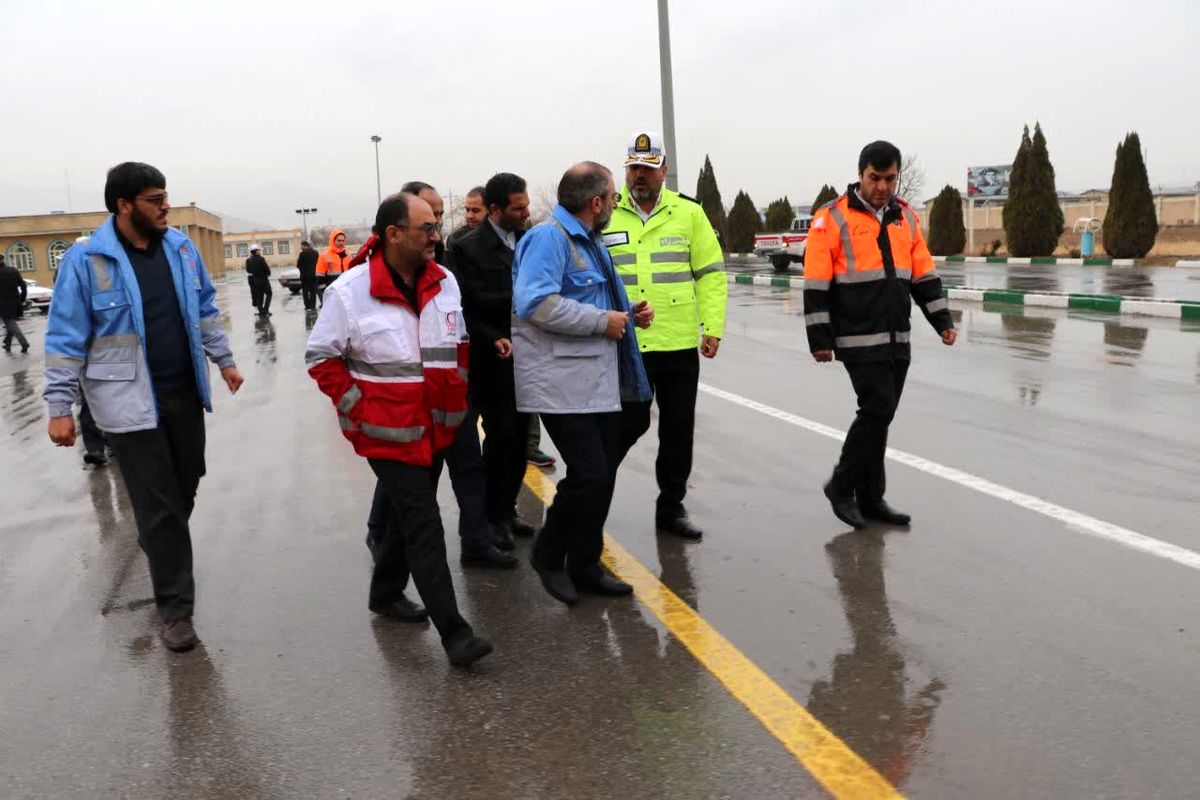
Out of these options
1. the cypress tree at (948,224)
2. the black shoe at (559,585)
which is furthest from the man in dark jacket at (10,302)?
the cypress tree at (948,224)

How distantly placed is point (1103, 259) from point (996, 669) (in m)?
A: 33.5

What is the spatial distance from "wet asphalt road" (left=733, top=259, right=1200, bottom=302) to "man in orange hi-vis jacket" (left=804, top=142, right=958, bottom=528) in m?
15.4

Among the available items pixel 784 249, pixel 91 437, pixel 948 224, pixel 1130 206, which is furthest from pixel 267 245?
pixel 91 437

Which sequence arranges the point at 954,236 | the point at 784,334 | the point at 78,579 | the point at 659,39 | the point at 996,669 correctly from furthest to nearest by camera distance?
the point at 954,236, the point at 659,39, the point at 784,334, the point at 78,579, the point at 996,669

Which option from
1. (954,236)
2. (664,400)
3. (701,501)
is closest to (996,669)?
(664,400)

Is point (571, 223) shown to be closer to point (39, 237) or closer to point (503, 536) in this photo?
point (503, 536)

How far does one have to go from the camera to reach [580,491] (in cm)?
457

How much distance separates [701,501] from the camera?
246 inches

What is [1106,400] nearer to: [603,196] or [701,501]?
[701,501]

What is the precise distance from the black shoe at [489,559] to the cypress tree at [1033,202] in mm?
35843

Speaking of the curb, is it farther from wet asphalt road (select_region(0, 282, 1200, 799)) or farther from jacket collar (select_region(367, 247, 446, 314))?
jacket collar (select_region(367, 247, 446, 314))

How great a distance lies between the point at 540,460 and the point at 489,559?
218 cm

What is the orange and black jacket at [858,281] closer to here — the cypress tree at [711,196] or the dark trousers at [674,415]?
the dark trousers at [674,415]

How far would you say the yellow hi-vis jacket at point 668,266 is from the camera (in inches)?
211
